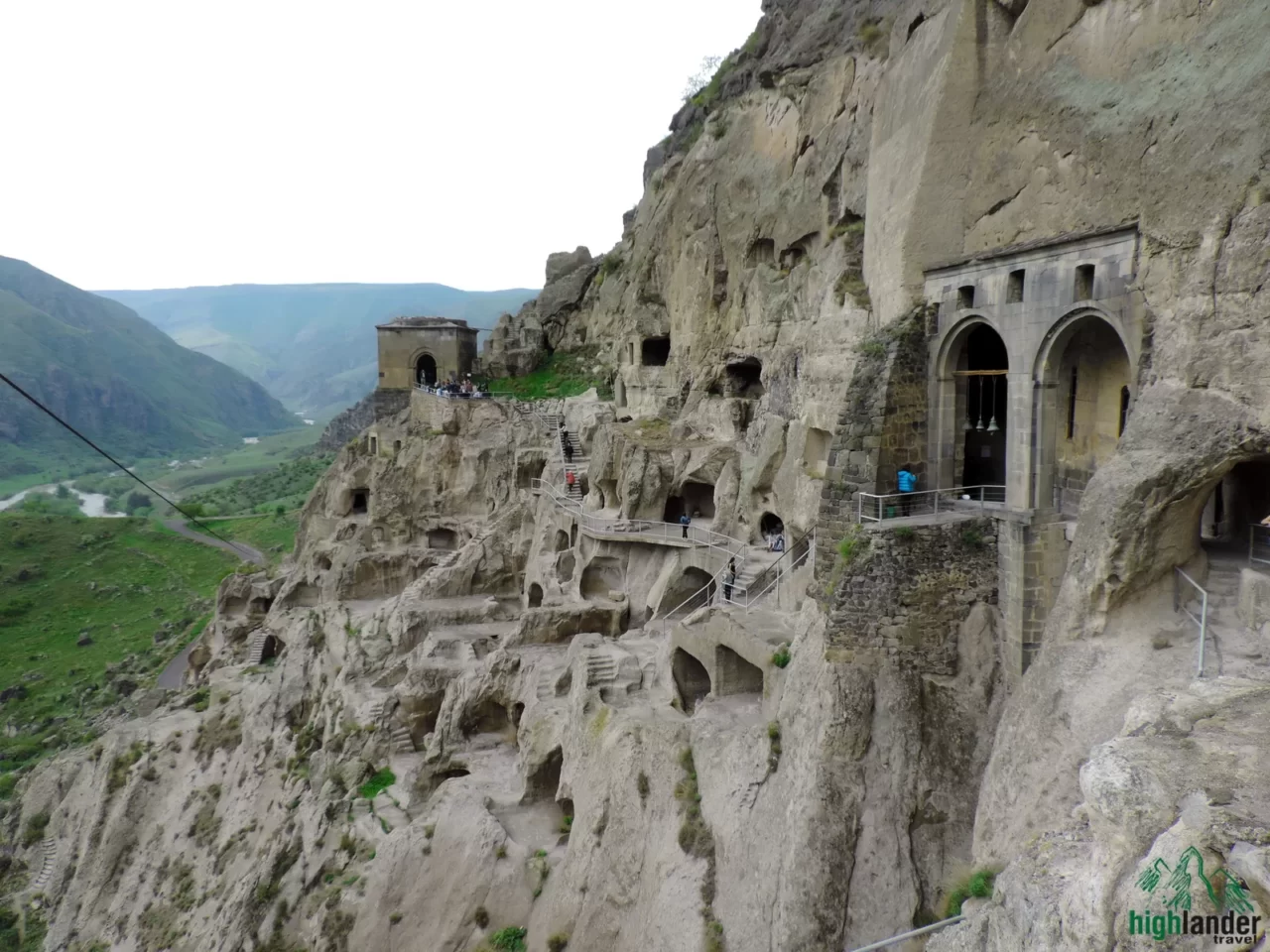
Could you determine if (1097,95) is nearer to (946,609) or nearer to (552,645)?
(946,609)

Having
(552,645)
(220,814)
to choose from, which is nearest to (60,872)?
(220,814)

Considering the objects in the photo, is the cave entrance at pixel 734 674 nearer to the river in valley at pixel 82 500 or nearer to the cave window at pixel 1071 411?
the cave window at pixel 1071 411

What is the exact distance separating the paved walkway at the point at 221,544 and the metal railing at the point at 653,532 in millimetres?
45584

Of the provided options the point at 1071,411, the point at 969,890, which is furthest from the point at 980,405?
the point at 969,890

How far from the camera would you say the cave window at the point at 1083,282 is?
11344mm

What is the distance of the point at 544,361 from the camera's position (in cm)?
4956

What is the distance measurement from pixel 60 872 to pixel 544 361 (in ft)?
109

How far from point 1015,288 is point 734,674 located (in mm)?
8759

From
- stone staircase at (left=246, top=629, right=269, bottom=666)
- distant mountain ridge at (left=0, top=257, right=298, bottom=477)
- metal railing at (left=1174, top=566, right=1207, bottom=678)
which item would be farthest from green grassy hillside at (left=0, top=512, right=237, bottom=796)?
distant mountain ridge at (left=0, top=257, right=298, bottom=477)

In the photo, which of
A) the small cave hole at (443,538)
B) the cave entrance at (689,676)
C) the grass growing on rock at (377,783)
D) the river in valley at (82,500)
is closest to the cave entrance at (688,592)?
the cave entrance at (689,676)

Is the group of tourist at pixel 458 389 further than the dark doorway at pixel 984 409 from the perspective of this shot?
Yes

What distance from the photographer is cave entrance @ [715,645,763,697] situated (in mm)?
16297

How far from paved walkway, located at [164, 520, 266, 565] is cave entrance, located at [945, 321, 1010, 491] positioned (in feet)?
197

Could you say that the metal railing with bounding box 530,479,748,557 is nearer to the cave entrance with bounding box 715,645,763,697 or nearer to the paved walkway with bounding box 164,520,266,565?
the cave entrance with bounding box 715,645,763,697
